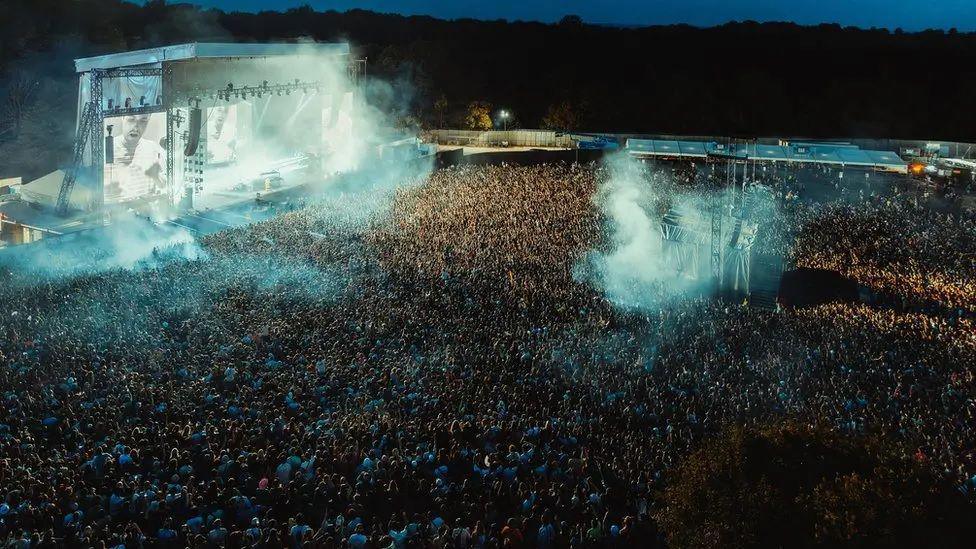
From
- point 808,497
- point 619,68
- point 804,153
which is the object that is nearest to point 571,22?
point 619,68

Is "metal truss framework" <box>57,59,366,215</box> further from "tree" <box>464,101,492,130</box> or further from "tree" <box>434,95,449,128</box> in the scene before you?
"tree" <box>434,95,449,128</box>

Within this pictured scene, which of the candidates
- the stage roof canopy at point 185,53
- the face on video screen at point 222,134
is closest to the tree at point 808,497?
the stage roof canopy at point 185,53

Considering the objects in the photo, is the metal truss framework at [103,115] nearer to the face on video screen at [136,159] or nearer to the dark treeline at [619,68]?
the face on video screen at [136,159]

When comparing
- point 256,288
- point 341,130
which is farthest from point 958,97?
point 256,288

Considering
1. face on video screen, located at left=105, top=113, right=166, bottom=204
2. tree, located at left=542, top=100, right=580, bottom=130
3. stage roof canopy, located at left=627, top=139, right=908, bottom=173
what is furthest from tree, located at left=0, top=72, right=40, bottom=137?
stage roof canopy, located at left=627, top=139, right=908, bottom=173

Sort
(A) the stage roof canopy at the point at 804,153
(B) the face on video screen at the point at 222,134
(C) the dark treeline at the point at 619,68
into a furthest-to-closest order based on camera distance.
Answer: (C) the dark treeline at the point at 619,68 < (A) the stage roof canopy at the point at 804,153 < (B) the face on video screen at the point at 222,134
